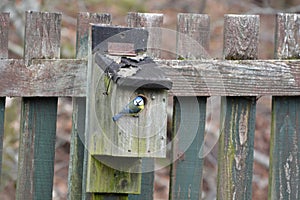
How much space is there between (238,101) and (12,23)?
400cm

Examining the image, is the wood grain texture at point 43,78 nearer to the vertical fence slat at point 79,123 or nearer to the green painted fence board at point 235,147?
the vertical fence slat at point 79,123

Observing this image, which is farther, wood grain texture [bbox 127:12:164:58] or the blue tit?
wood grain texture [bbox 127:12:164:58]

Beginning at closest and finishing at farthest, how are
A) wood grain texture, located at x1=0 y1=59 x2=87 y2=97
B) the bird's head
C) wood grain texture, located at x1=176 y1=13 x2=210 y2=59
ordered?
1. the bird's head
2. wood grain texture, located at x1=0 y1=59 x2=87 y2=97
3. wood grain texture, located at x1=176 y1=13 x2=210 y2=59

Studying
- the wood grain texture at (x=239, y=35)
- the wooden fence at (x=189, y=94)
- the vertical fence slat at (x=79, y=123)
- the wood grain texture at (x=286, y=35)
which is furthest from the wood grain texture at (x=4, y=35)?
the wood grain texture at (x=286, y=35)

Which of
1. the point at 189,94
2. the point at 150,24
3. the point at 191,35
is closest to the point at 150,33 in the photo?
the point at 150,24

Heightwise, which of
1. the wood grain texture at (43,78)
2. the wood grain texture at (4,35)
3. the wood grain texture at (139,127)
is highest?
the wood grain texture at (4,35)

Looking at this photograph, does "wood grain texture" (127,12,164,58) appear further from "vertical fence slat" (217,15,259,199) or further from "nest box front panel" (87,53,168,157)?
"nest box front panel" (87,53,168,157)

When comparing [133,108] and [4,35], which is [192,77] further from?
[4,35]

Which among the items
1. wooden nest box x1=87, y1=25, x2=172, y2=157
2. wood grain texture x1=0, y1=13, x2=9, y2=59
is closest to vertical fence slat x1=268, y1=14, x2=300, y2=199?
wooden nest box x1=87, y1=25, x2=172, y2=157

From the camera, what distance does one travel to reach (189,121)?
3469mm

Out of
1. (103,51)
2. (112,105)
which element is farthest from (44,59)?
(112,105)

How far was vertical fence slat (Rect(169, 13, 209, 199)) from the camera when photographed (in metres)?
3.44

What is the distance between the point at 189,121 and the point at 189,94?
0.47ft

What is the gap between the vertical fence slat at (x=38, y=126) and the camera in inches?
133
